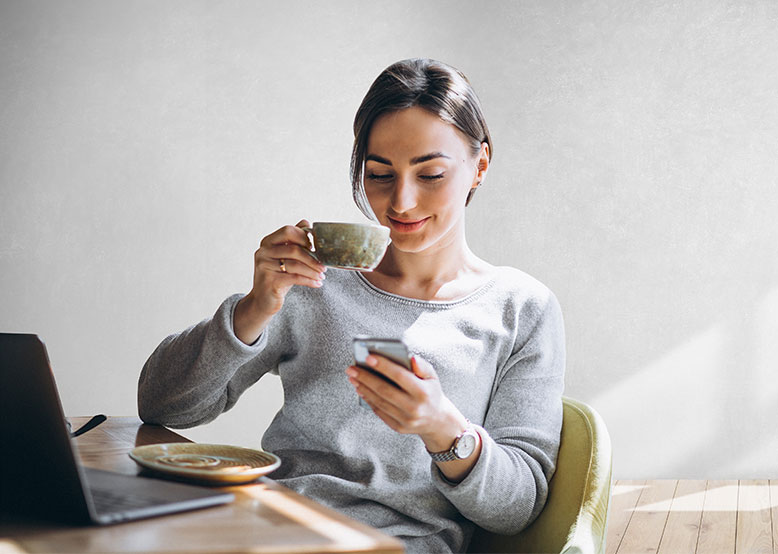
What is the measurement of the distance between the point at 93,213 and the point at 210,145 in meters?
0.58

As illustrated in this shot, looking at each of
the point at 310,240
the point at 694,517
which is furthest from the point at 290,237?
the point at 694,517

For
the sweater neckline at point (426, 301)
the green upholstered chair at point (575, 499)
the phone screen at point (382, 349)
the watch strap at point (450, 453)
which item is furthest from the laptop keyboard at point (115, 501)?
the sweater neckline at point (426, 301)

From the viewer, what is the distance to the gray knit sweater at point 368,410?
4.20ft

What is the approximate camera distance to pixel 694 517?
320cm

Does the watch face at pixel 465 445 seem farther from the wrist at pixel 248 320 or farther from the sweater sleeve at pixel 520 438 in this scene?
the wrist at pixel 248 320

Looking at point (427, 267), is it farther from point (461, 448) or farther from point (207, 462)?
point (207, 462)

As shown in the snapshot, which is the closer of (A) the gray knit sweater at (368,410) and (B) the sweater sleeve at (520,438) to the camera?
(B) the sweater sleeve at (520,438)

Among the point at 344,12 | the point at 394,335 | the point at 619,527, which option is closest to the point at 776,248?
the point at 619,527

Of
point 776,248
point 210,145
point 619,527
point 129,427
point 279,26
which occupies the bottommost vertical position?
point 619,527

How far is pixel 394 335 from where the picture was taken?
1427 mm

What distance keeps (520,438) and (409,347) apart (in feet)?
0.79

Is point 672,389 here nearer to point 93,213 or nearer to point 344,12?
point 344,12

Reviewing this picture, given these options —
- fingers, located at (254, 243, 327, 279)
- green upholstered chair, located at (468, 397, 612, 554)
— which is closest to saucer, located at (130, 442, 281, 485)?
fingers, located at (254, 243, 327, 279)

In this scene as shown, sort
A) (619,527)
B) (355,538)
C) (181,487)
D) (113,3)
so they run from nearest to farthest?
(355,538) < (181,487) < (619,527) < (113,3)
